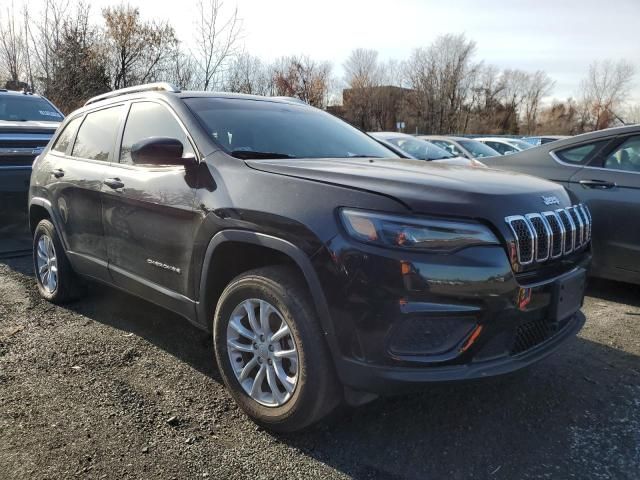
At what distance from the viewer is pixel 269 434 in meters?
2.68

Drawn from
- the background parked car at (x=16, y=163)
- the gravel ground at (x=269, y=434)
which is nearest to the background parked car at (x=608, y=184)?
the gravel ground at (x=269, y=434)

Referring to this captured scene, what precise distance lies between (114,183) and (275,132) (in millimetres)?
1129

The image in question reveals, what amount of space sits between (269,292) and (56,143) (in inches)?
125

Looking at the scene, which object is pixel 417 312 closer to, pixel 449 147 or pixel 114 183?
pixel 114 183

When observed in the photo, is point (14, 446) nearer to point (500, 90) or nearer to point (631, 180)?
point (631, 180)

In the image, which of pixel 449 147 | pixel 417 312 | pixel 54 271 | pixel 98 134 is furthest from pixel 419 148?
pixel 417 312

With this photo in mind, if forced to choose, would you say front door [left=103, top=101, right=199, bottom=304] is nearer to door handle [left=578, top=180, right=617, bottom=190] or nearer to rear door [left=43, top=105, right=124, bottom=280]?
rear door [left=43, top=105, right=124, bottom=280]

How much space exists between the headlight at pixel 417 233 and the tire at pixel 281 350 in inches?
17.3

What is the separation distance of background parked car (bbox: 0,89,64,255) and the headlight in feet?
19.1

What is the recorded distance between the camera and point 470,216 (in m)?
2.30

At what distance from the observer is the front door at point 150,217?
3066 millimetres

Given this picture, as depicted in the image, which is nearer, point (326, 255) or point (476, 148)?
point (326, 255)

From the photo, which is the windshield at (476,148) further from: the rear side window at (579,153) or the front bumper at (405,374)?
the front bumper at (405,374)

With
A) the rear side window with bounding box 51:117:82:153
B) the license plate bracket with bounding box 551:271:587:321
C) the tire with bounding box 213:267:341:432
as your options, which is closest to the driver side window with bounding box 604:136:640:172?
the license plate bracket with bounding box 551:271:587:321
